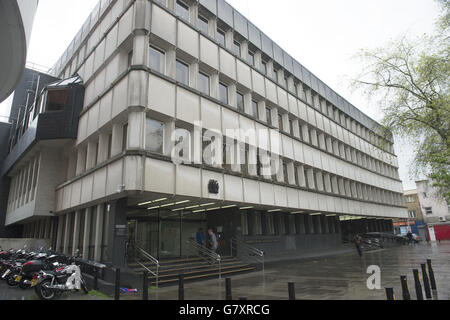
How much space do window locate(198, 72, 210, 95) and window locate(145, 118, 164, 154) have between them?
418cm

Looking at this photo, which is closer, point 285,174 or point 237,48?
point 237,48

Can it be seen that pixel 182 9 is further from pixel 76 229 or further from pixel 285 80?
pixel 76 229

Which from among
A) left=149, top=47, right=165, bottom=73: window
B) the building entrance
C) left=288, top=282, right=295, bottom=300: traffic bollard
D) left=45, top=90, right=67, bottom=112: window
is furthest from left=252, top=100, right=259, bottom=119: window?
left=288, top=282, right=295, bottom=300: traffic bollard

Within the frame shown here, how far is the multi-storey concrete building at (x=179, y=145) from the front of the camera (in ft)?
45.3

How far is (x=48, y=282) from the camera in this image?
9.40 meters

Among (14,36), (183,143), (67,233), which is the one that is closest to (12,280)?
(67,233)

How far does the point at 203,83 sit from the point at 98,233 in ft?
32.8

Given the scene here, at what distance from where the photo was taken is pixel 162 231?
55.4 feet

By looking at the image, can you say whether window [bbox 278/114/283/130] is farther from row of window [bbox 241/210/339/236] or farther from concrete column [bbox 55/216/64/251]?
concrete column [bbox 55/216/64/251]

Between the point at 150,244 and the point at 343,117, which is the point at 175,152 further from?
the point at 343,117

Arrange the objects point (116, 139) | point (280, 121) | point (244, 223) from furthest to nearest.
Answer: point (280, 121) < point (244, 223) < point (116, 139)

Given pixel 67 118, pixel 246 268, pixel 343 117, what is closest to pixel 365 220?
pixel 343 117

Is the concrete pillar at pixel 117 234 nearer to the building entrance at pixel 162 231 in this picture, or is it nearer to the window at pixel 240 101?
the building entrance at pixel 162 231

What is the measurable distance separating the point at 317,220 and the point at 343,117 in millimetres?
14842
